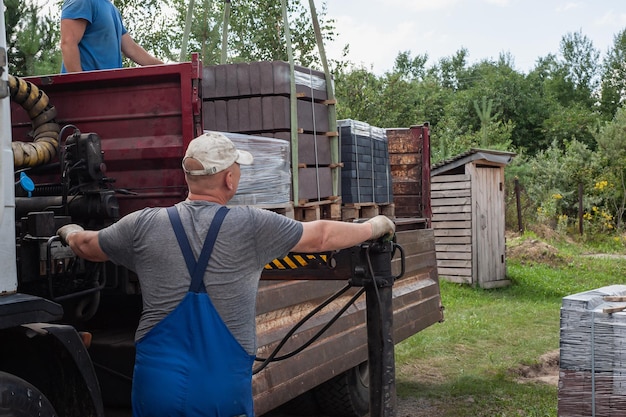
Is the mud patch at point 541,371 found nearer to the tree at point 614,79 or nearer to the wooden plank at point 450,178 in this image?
the wooden plank at point 450,178

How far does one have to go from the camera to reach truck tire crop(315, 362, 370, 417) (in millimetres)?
6645

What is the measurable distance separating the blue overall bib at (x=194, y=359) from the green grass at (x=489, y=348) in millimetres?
4851

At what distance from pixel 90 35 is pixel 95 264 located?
2095 millimetres

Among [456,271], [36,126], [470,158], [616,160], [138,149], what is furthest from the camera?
[616,160]

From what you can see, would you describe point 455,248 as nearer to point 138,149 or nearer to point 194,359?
point 138,149

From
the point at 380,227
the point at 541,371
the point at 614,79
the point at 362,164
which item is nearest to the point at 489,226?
the point at 541,371

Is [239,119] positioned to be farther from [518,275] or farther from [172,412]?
[518,275]

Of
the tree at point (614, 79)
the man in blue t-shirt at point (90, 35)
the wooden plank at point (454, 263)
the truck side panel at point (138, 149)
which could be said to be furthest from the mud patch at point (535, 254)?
the tree at point (614, 79)

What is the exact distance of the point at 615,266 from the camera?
18.9 metres

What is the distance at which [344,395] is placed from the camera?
21.8 ft

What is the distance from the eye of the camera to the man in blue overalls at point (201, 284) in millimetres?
2867

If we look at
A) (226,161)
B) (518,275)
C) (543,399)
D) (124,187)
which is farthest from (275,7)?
(226,161)

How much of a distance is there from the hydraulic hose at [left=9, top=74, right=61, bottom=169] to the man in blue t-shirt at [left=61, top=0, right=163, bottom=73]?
884 millimetres

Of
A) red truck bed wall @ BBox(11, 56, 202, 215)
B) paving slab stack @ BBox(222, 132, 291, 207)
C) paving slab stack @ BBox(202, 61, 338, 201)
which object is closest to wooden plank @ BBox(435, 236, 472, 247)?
paving slab stack @ BBox(202, 61, 338, 201)
